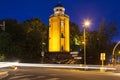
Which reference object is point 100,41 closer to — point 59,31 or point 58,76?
point 59,31

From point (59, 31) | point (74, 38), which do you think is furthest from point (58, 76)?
point (74, 38)

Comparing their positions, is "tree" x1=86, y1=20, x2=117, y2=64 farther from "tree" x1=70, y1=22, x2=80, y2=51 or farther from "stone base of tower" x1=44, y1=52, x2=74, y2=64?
"tree" x1=70, y1=22, x2=80, y2=51

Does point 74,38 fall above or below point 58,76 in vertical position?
above

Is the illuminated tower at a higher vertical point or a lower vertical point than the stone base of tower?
higher

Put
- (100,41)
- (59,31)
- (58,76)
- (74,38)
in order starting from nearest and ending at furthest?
(58,76) → (100,41) → (59,31) → (74,38)

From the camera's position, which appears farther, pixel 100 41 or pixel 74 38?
pixel 74 38

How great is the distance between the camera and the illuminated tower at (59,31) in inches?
4026

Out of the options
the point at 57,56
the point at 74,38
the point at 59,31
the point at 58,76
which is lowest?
the point at 58,76

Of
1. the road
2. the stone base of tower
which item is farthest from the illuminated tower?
the road

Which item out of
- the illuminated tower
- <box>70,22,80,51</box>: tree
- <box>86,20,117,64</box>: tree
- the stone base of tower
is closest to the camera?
<box>86,20,117,64</box>: tree

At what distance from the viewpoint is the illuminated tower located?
102 meters

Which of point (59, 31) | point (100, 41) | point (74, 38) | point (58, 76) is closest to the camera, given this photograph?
point (58, 76)

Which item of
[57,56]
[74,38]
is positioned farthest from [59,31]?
[74,38]

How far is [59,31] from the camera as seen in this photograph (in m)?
103
